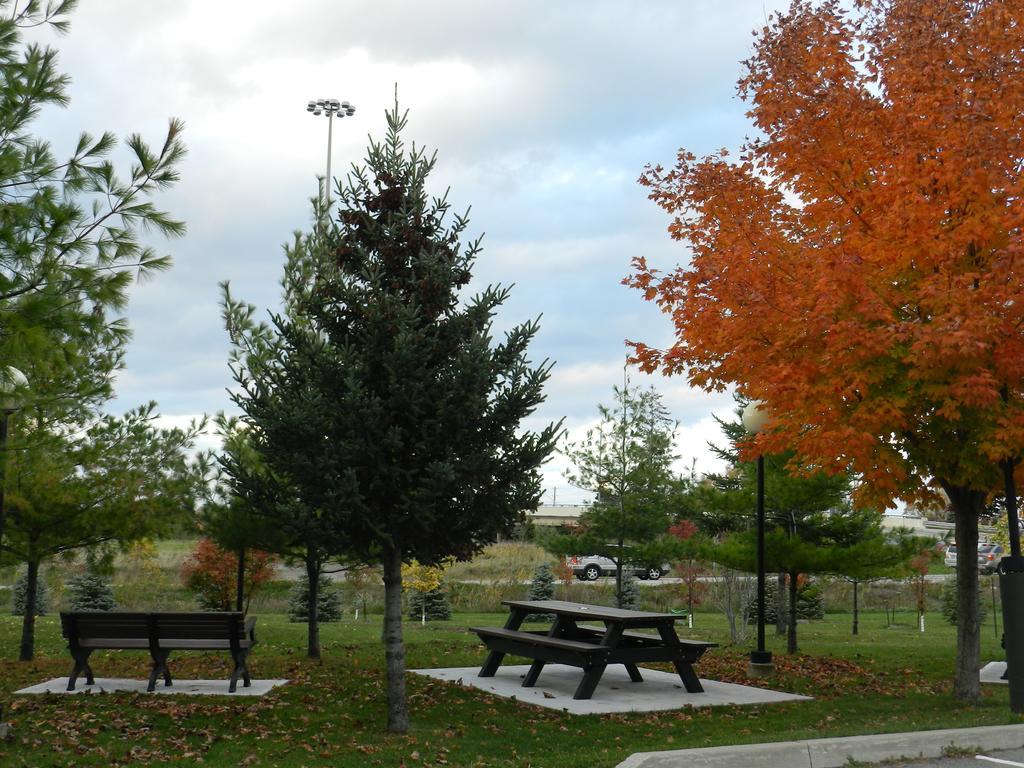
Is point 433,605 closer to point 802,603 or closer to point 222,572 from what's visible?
point 222,572

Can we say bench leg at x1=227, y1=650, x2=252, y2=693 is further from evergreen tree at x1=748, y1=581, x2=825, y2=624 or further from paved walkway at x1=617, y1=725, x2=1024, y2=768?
evergreen tree at x1=748, y1=581, x2=825, y2=624

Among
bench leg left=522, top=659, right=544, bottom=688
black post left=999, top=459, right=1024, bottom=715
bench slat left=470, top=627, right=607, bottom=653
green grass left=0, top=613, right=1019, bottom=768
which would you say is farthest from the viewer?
bench leg left=522, top=659, right=544, bottom=688

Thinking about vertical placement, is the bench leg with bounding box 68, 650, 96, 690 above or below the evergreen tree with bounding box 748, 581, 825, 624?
above

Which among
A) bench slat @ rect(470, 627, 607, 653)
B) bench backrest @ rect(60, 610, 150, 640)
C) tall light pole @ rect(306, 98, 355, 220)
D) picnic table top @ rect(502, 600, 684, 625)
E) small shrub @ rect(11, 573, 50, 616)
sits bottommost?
small shrub @ rect(11, 573, 50, 616)

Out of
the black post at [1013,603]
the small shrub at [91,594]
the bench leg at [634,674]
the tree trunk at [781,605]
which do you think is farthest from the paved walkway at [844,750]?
the small shrub at [91,594]

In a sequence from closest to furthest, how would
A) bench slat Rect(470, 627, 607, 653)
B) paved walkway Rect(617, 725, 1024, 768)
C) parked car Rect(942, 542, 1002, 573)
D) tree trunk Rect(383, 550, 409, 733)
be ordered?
paved walkway Rect(617, 725, 1024, 768) < tree trunk Rect(383, 550, 409, 733) < bench slat Rect(470, 627, 607, 653) < parked car Rect(942, 542, 1002, 573)

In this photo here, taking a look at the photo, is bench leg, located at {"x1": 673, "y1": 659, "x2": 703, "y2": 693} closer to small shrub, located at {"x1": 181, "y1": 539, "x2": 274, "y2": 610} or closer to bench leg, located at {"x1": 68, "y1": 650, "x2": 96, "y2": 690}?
bench leg, located at {"x1": 68, "y1": 650, "x2": 96, "y2": 690}

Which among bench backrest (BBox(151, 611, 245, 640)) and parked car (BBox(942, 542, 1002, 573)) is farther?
parked car (BBox(942, 542, 1002, 573))

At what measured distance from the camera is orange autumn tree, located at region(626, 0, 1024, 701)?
980 cm

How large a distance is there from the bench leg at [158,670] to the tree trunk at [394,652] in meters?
2.81

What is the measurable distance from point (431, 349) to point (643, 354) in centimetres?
373

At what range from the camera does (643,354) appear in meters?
12.1

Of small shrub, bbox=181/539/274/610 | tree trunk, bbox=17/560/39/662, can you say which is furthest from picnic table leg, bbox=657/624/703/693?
small shrub, bbox=181/539/274/610

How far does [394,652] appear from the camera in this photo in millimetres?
9359
